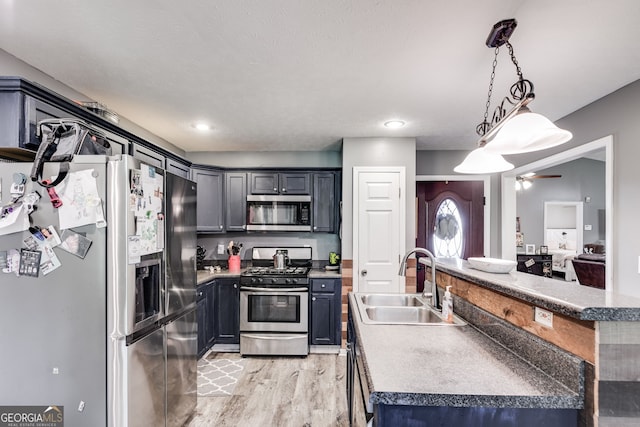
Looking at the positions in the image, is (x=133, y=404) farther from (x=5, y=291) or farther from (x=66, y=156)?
(x=66, y=156)

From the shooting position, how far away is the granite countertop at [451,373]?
97 centimetres

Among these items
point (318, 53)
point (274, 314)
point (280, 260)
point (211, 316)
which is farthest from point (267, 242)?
point (318, 53)

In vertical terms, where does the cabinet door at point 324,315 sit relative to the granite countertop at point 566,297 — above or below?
below

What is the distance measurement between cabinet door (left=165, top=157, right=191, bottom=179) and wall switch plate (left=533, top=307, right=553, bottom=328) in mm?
3104

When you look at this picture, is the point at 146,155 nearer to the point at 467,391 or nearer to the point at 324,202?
the point at 324,202

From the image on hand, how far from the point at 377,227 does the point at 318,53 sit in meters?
2.19

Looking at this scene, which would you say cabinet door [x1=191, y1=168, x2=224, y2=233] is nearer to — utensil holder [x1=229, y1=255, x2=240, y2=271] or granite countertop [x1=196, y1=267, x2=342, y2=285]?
utensil holder [x1=229, y1=255, x2=240, y2=271]

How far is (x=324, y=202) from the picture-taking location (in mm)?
3875

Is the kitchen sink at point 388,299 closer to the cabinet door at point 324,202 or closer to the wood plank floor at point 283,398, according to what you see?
the wood plank floor at point 283,398

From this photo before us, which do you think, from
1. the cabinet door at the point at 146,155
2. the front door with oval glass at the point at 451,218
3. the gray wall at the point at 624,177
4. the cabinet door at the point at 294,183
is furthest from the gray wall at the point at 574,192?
the cabinet door at the point at 146,155

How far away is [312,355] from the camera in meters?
3.53

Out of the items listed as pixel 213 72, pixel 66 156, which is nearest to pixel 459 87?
pixel 213 72

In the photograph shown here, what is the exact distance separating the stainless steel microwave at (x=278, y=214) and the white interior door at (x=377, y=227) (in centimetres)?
70

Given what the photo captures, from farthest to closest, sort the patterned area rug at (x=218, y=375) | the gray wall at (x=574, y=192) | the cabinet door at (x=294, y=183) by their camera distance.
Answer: the gray wall at (x=574, y=192) < the cabinet door at (x=294, y=183) < the patterned area rug at (x=218, y=375)
